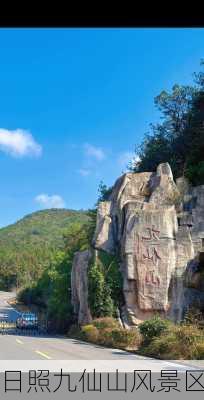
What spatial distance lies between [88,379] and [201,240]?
666 inches

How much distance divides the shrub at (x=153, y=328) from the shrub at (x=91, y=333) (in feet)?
18.1

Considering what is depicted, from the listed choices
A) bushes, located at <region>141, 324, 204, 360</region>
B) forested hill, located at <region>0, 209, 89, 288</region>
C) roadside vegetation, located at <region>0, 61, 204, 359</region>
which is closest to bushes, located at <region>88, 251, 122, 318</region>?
roadside vegetation, located at <region>0, 61, 204, 359</region>

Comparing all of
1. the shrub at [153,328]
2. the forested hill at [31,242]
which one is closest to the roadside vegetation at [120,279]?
the shrub at [153,328]

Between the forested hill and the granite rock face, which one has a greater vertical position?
the forested hill

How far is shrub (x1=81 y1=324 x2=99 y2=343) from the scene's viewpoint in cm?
2462

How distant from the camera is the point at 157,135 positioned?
44.2 metres

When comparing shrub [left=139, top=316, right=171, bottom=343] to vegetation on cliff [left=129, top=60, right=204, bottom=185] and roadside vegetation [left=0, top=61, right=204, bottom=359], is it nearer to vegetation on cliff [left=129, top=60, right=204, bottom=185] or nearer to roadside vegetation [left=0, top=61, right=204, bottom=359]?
roadside vegetation [left=0, top=61, right=204, bottom=359]

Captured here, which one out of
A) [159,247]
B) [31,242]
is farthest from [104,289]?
[31,242]

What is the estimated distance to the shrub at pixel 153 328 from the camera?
61.0ft

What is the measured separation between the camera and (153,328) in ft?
62.1

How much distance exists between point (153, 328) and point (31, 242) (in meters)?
117

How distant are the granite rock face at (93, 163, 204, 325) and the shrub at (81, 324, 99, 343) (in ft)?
6.10

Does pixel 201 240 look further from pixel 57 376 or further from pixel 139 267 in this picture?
pixel 57 376
